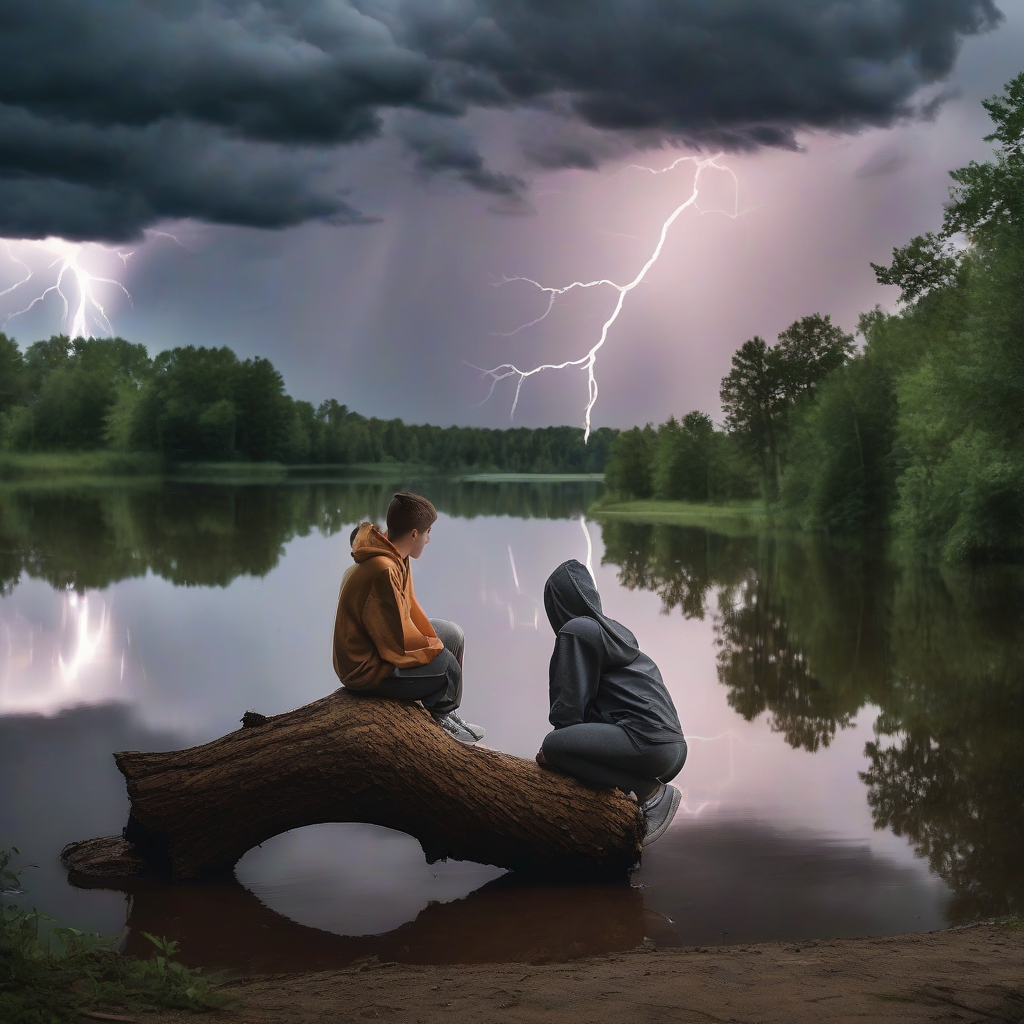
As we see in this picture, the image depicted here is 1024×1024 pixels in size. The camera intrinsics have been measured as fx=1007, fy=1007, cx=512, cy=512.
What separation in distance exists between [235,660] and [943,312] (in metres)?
26.0

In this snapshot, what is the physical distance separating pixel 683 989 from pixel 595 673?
68.3 inches

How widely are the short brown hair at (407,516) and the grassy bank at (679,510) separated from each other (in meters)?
41.2

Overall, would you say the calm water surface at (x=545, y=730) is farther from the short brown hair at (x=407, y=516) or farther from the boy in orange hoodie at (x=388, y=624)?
the short brown hair at (x=407, y=516)

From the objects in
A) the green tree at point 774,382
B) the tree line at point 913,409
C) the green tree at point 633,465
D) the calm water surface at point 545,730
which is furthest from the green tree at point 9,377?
the calm water surface at point 545,730

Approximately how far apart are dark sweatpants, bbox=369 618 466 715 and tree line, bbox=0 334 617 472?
256 feet

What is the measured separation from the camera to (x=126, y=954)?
157 inches

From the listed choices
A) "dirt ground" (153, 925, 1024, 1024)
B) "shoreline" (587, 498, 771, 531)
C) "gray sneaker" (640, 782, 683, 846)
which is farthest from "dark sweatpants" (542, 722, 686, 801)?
"shoreline" (587, 498, 771, 531)

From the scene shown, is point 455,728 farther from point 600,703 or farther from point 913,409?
point 913,409

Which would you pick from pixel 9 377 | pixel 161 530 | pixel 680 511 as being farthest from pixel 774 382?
pixel 9 377

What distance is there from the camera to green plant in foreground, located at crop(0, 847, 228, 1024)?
120 inches

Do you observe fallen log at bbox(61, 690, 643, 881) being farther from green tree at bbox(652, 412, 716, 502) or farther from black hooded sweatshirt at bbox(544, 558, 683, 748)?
green tree at bbox(652, 412, 716, 502)

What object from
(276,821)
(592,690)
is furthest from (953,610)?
(276,821)

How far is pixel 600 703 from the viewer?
498 cm

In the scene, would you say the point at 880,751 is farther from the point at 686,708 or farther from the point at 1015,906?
the point at 1015,906
